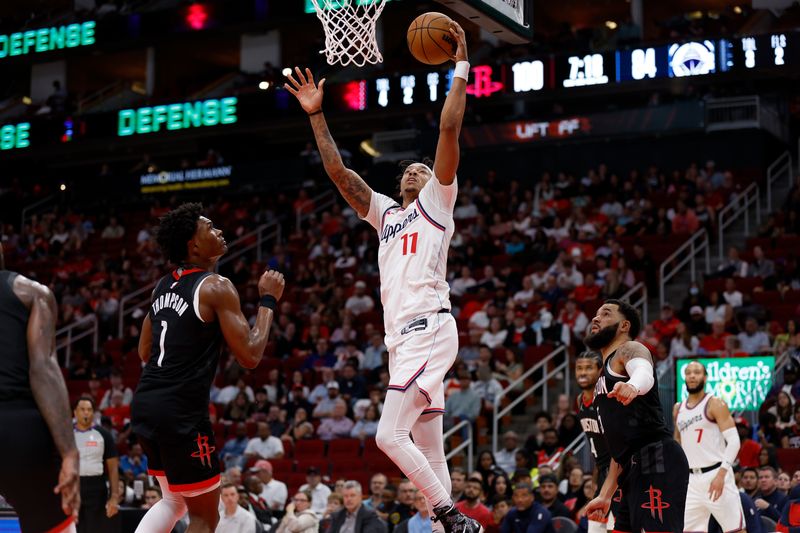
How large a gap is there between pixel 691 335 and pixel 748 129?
8533 millimetres

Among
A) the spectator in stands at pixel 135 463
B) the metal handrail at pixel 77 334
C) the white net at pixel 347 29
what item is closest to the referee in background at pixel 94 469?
the spectator in stands at pixel 135 463

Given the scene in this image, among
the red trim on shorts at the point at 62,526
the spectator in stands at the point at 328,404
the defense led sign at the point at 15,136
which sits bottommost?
the spectator in stands at the point at 328,404

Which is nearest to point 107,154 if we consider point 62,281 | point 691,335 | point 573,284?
point 62,281

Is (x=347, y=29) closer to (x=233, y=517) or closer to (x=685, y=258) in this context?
(x=233, y=517)

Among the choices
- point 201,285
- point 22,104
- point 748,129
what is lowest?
point 201,285

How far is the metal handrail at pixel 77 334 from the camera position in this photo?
80.6 ft

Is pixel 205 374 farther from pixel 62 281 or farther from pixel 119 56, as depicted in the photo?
pixel 119 56

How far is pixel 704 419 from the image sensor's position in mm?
10734

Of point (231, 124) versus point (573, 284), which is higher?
point (231, 124)

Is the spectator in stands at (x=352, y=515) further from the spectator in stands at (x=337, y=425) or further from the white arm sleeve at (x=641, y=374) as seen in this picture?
the white arm sleeve at (x=641, y=374)

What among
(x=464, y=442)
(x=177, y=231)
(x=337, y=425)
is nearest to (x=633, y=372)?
(x=177, y=231)

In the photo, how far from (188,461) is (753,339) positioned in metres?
12.6

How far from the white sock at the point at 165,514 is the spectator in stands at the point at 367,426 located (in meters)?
11.2

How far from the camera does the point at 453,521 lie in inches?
264
